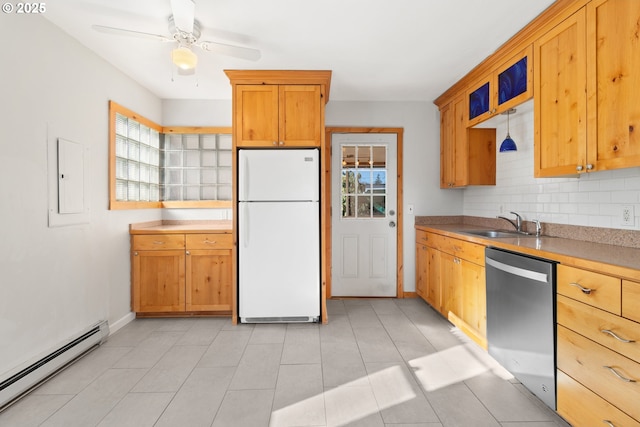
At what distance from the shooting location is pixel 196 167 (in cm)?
413

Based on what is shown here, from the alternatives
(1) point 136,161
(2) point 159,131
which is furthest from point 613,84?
(2) point 159,131

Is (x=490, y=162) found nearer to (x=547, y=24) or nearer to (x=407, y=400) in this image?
(x=547, y=24)

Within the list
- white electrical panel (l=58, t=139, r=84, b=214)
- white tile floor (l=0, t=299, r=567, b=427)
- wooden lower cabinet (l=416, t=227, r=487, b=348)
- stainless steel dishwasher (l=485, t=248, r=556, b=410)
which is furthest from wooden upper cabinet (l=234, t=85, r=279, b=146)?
stainless steel dishwasher (l=485, t=248, r=556, b=410)

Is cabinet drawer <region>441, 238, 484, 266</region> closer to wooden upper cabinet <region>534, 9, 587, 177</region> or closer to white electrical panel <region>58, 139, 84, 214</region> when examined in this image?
wooden upper cabinet <region>534, 9, 587, 177</region>

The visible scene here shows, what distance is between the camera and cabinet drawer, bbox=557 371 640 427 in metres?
1.44

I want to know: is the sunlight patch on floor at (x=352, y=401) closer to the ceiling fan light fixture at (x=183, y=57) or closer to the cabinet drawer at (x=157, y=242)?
the cabinet drawer at (x=157, y=242)

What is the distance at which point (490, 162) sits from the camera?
348 centimetres

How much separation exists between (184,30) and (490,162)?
299 cm

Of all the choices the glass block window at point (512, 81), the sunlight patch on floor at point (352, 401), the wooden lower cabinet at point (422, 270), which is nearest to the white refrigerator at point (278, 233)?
the sunlight patch on floor at point (352, 401)

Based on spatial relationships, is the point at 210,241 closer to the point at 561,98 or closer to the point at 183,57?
the point at 183,57

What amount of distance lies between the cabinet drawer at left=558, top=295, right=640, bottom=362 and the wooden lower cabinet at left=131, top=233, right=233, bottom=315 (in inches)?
110

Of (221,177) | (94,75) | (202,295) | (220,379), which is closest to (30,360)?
(220,379)

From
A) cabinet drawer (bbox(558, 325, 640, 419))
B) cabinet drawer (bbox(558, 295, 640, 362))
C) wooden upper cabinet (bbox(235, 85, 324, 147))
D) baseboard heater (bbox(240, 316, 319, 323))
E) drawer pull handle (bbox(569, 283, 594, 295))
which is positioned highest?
wooden upper cabinet (bbox(235, 85, 324, 147))

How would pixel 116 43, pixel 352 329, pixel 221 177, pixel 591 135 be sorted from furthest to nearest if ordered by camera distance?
pixel 221 177
pixel 352 329
pixel 116 43
pixel 591 135
